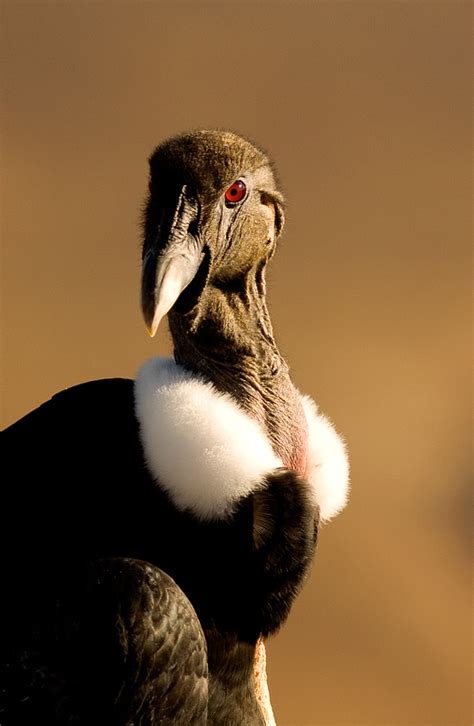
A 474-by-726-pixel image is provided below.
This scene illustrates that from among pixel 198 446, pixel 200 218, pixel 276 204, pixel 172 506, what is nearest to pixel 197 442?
pixel 198 446

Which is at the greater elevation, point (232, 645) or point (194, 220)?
point (194, 220)

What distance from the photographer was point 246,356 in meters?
2.32

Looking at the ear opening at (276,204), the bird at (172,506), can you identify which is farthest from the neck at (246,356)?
the ear opening at (276,204)

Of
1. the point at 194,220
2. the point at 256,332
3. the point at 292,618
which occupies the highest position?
the point at 194,220

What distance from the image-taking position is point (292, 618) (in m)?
5.40

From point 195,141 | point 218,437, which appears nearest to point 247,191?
point 195,141

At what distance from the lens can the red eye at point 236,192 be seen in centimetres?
222

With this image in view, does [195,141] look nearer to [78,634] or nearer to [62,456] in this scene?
[62,456]

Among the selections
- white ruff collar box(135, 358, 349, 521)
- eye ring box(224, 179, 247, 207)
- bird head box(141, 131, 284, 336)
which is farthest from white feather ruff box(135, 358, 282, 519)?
eye ring box(224, 179, 247, 207)

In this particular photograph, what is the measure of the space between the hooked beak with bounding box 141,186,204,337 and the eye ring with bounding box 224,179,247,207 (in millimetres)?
94

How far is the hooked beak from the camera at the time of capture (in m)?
2.01

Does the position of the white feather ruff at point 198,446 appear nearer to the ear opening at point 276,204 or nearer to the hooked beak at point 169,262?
the hooked beak at point 169,262

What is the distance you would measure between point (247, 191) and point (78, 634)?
31.3 inches

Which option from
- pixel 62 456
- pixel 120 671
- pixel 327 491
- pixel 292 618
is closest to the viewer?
pixel 120 671
